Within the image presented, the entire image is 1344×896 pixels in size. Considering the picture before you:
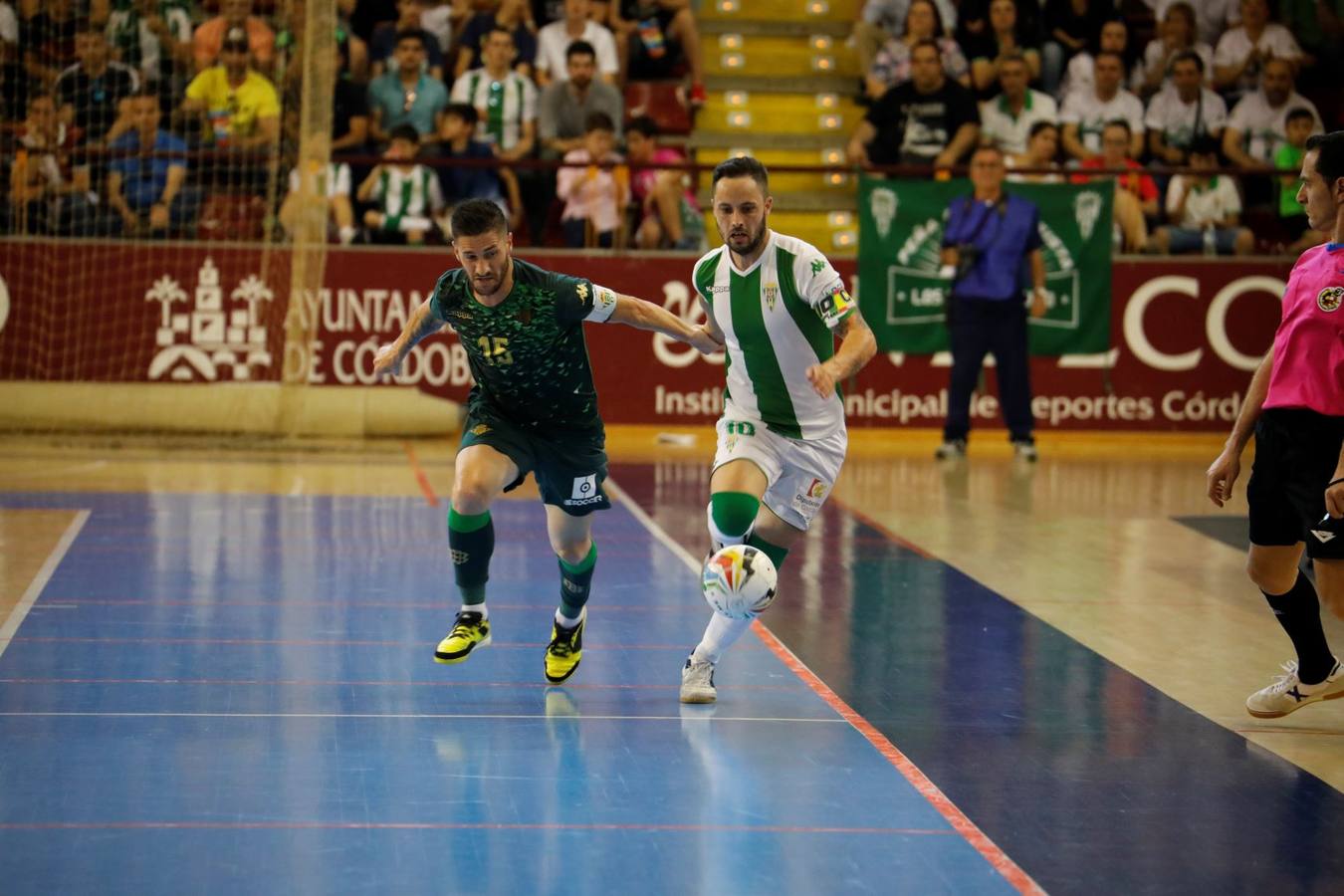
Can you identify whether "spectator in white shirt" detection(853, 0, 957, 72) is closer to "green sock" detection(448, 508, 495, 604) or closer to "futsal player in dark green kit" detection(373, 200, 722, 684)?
"futsal player in dark green kit" detection(373, 200, 722, 684)

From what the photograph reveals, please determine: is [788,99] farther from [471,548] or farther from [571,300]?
[471,548]

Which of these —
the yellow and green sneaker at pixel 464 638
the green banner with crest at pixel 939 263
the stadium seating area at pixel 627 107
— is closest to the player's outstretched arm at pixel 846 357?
the yellow and green sneaker at pixel 464 638

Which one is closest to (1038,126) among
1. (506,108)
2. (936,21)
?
(936,21)

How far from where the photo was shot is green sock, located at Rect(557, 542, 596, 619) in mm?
7020

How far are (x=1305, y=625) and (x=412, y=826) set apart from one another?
3.40 metres

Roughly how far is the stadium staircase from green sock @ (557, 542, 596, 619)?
39.5 feet

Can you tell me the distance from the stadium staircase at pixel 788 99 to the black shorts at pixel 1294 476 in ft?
41.5

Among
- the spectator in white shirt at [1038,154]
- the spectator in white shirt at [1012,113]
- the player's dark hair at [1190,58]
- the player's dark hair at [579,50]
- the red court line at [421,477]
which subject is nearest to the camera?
the red court line at [421,477]

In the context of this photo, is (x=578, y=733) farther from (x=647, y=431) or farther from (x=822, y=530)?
(x=647, y=431)

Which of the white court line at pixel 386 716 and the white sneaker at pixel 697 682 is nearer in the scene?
the white court line at pixel 386 716

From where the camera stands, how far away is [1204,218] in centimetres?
1742

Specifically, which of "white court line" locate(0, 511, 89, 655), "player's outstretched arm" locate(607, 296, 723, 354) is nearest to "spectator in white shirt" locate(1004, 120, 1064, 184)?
"white court line" locate(0, 511, 89, 655)

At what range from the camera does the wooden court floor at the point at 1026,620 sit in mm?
5398

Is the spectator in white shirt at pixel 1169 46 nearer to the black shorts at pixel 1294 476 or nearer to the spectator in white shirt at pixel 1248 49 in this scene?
the spectator in white shirt at pixel 1248 49
